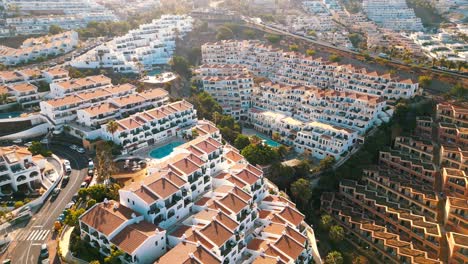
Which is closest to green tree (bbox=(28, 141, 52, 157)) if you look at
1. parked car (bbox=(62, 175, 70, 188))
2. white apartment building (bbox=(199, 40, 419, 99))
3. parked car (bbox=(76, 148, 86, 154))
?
parked car (bbox=(76, 148, 86, 154))

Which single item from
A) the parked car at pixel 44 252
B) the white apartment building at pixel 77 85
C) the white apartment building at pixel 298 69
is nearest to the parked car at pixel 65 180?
the parked car at pixel 44 252

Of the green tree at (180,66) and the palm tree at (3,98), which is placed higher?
the green tree at (180,66)

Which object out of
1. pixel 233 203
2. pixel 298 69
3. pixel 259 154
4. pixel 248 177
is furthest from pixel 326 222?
pixel 298 69

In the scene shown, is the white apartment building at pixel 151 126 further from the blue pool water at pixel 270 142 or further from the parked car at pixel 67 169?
the blue pool water at pixel 270 142

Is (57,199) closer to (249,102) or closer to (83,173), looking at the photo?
(83,173)

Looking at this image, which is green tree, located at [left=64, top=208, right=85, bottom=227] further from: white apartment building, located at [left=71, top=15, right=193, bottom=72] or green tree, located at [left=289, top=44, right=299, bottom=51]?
green tree, located at [left=289, top=44, right=299, bottom=51]

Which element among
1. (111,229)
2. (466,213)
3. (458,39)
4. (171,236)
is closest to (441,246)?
(466,213)
